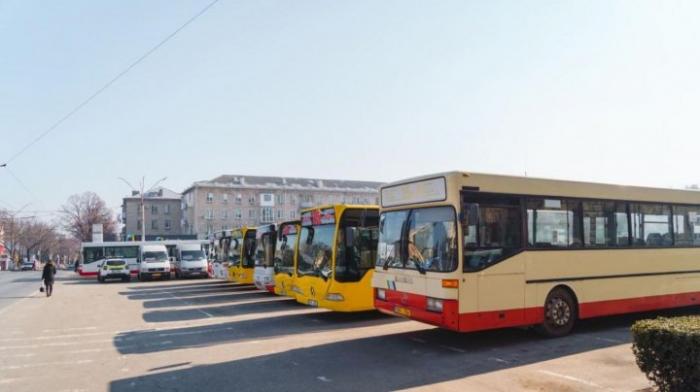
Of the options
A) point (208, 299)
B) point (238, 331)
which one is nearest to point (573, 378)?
point (238, 331)

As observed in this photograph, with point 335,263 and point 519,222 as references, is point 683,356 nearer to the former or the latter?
point 519,222

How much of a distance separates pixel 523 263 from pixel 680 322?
3536 mm

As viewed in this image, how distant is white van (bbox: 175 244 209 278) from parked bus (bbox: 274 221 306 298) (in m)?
19.3

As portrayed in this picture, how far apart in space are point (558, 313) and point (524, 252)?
160 cm

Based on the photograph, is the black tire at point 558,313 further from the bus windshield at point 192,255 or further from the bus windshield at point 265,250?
the bus windshield at point 192,255

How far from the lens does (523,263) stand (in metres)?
9.93

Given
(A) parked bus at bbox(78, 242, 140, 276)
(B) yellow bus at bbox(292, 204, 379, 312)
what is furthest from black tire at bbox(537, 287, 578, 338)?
(A) parked bus at bbox(78, 242, 140, 276)

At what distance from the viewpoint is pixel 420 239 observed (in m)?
9.80

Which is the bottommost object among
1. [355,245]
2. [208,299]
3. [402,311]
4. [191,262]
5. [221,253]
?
[208,299]

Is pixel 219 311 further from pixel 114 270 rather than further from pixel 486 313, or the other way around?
pixel 114 270

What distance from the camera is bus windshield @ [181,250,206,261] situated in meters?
35.3

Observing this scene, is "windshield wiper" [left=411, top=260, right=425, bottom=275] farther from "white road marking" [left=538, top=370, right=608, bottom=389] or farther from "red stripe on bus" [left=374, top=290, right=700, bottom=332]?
"white road marking" [left=538, top=370, right=608, bottom=389]

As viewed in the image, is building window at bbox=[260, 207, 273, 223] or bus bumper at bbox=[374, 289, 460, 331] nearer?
bus bumper at bbox=[374, 289, 460, 331]

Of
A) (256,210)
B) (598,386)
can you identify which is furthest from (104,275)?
(256,210)
